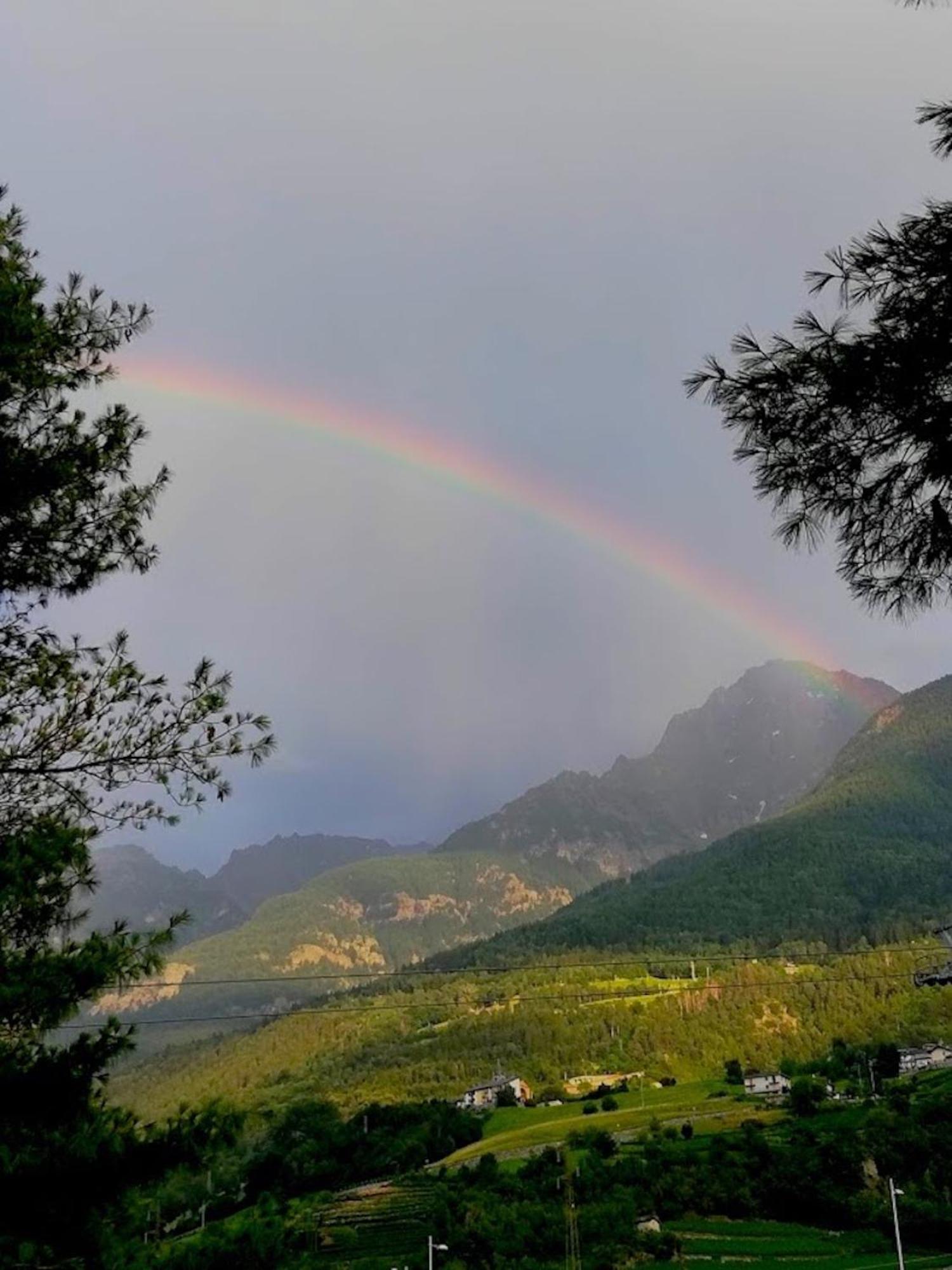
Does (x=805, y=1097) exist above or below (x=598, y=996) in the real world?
above

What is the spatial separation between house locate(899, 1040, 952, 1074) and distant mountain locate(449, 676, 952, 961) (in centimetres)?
5625

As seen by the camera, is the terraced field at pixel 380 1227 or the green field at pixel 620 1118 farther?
the green field at pixel 620 1118

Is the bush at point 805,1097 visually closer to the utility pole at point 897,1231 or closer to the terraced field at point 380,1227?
the utility pole at point 897,1231

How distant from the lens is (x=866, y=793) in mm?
194500

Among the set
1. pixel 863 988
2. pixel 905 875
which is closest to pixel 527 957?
pixel 863 988

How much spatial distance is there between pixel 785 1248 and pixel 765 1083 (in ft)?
139

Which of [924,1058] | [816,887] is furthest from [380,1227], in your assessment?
[816,887]

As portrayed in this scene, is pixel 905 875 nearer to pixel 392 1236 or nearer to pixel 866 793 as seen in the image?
pixel 866 793

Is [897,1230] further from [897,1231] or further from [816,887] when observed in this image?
[816,887]

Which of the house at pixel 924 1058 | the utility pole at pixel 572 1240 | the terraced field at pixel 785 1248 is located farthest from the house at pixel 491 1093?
the utility pole at pixel 572 1240

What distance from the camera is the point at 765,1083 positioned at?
79.4 m

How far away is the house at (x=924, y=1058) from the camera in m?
76.3

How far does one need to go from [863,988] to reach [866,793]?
9338cm

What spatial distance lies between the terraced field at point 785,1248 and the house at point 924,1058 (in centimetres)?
3678
